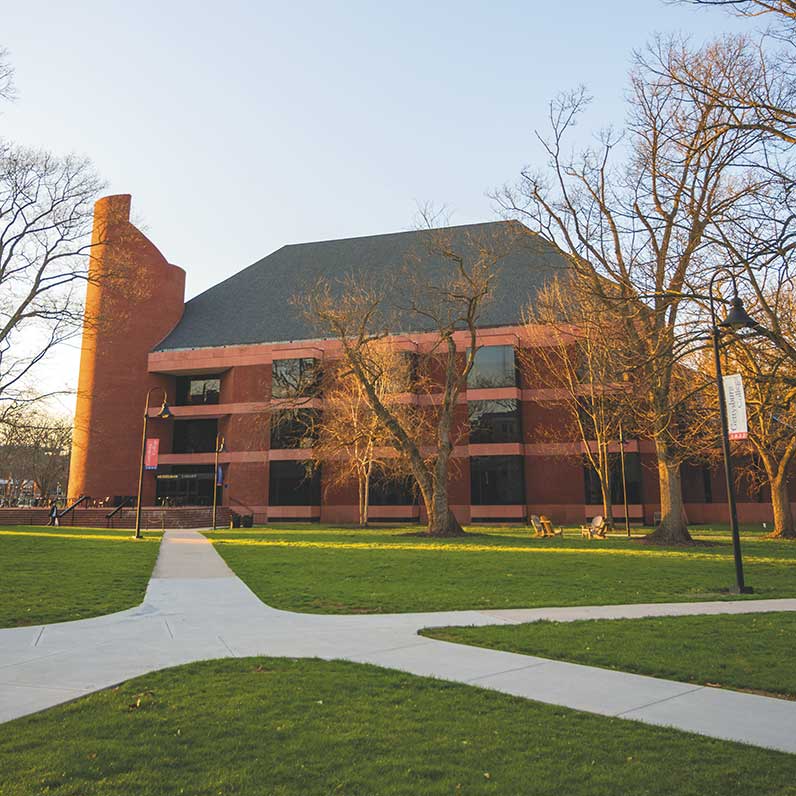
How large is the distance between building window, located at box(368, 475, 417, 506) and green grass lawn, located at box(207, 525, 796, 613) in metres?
20.2

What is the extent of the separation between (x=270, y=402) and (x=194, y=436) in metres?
13.8

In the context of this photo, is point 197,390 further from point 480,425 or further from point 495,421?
point 495,421

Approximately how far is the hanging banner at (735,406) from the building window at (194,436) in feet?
150

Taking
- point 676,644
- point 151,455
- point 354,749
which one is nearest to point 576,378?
point 151,455

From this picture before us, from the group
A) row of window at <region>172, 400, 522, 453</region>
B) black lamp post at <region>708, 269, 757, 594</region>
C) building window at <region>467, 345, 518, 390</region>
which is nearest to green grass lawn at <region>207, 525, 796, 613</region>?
black lamp post at <region>708, 269, 757, 594</region>

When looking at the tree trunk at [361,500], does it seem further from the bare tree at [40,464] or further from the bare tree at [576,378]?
the bare tree at [40,464]

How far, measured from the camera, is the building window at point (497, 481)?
43281mm

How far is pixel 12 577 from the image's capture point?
14508 millimetres

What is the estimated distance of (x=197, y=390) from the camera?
5494 centimetres

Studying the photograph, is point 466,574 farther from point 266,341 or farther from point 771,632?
point 266,341

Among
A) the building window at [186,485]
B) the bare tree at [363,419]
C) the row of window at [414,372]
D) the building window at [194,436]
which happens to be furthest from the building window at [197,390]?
the bare tree at [363,419]

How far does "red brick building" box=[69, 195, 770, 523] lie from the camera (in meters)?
43.5

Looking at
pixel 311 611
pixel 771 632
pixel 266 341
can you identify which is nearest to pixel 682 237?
pixel 771 632

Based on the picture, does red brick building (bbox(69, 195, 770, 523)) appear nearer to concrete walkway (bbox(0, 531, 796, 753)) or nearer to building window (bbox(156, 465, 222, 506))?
building window (bbox(156, 465, 222, 506))
